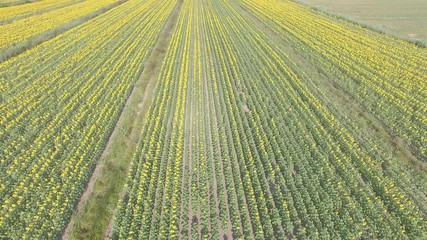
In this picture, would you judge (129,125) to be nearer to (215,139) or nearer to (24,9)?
(215,139)

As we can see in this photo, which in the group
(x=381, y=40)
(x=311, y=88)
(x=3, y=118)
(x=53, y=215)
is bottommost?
(x=53, y=215)

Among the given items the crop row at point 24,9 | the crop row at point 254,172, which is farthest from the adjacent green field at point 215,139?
the crop row at point 24,9

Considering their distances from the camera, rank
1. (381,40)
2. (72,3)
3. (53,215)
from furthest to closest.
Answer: (72,3), (381,40), (53,215)

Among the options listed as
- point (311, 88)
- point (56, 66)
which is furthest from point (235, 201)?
point (56, 66)

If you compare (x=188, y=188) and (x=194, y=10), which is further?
(x=194, y=10)

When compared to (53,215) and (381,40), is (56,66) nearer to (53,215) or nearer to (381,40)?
(53,215)

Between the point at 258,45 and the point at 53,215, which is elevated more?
the point at 258,45

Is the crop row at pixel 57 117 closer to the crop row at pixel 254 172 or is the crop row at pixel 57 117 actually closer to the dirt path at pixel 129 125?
the dirt path at pixel 129 125

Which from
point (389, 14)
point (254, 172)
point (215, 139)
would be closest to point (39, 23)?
point (215, 139)
